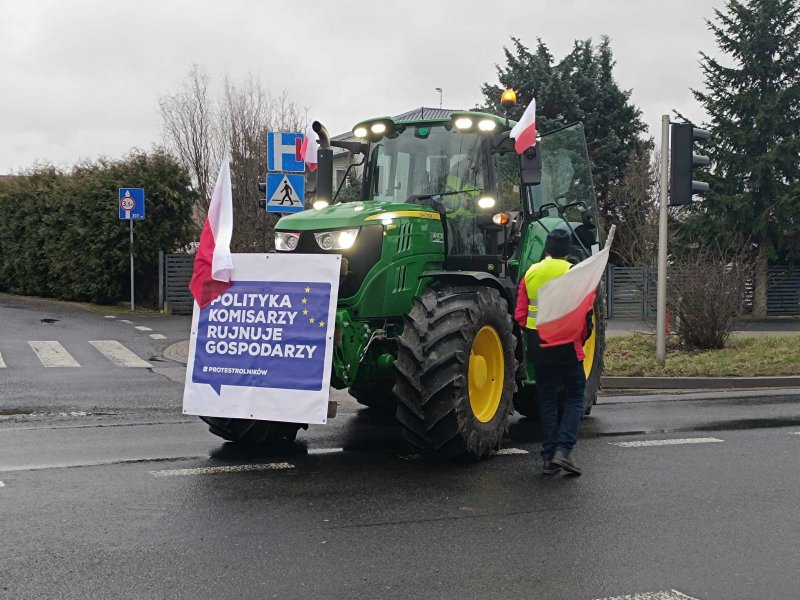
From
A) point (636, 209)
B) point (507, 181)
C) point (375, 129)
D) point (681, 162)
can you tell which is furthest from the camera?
point (636, 209)

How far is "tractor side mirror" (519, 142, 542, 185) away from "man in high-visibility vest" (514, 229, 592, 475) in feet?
2.64

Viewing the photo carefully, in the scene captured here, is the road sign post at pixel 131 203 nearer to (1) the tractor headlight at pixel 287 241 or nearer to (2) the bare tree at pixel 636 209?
(1) the tractor headlight at pixel 287 241

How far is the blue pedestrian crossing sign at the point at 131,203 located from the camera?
22.6 meters

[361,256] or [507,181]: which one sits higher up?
[507,181]

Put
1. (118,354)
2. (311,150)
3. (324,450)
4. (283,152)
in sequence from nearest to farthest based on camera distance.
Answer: (324,450)
(311,150)
(283,152)
(118,354)

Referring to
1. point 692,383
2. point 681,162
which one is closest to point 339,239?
point 692,383

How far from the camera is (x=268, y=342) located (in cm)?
770

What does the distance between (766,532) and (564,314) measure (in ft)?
7.37

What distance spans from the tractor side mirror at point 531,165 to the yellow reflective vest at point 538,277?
989 millimetres

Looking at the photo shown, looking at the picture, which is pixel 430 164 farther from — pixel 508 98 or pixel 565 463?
pixel 565 463

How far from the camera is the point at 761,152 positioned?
107 ft

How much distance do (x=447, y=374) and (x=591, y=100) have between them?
95.1ft

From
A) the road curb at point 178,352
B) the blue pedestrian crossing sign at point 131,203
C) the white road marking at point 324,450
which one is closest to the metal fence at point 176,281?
the blue pedestrian crossing sign at point 131,203

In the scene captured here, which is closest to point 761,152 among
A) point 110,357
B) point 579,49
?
point 579,49
